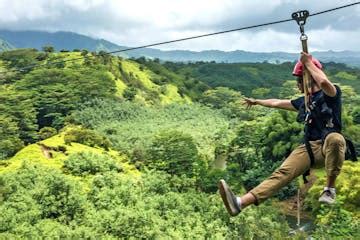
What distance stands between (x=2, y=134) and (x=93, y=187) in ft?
54.8

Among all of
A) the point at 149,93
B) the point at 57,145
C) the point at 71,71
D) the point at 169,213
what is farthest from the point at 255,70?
the point at 169,213

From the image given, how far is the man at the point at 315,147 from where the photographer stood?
4.67 meters

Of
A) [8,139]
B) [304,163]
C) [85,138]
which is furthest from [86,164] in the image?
[304,163]

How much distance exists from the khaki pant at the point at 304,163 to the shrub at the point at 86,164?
976 inches

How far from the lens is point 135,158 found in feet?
124

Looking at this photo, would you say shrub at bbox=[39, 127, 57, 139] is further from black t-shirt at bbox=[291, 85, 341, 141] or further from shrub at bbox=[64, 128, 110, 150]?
black t-shirt at bbox=[291, 85, 341, 141]

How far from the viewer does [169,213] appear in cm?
2362

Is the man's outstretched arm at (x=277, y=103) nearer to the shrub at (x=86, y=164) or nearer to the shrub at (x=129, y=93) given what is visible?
the shrub at (x=86, y=164)

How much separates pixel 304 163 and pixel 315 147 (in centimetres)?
18

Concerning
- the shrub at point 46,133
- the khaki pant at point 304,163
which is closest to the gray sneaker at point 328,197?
the khaki pant at point 304,163

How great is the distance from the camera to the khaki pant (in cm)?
473

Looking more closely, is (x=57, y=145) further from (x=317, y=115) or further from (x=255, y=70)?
(x=255, y=70)

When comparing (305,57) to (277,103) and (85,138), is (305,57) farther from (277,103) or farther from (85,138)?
(85,138)

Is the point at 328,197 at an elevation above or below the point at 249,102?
below
